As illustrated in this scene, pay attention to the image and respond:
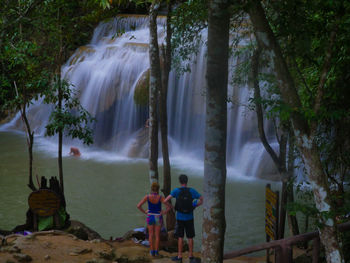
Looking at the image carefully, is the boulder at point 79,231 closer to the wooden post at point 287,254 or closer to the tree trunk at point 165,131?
the tree trunk at point 165,131

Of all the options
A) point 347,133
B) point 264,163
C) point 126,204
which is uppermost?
point 347,133

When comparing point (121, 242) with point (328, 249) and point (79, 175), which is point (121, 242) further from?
point (79, 175)

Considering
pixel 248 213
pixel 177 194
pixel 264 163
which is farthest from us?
pixel 264 163

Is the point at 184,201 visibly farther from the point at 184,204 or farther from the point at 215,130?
the point at 215,130

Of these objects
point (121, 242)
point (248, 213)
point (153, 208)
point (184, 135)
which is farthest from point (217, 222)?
point (184, 135)

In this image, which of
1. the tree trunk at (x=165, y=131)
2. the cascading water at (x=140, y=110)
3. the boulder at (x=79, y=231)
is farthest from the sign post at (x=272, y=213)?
the cascading water at (x=140, y=110)

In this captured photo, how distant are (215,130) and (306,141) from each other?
987 mm

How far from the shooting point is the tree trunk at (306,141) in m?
4.50

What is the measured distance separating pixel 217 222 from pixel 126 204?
8.01 metres

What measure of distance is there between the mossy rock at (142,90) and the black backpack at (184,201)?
13.3 m

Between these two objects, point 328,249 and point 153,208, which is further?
point 153,208

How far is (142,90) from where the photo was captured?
64.2 feet

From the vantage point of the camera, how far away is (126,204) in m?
12.7

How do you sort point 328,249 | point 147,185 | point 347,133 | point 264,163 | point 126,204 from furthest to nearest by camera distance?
point 264,163
point 147,185
point 126,204
point 347,133
point 328,249
